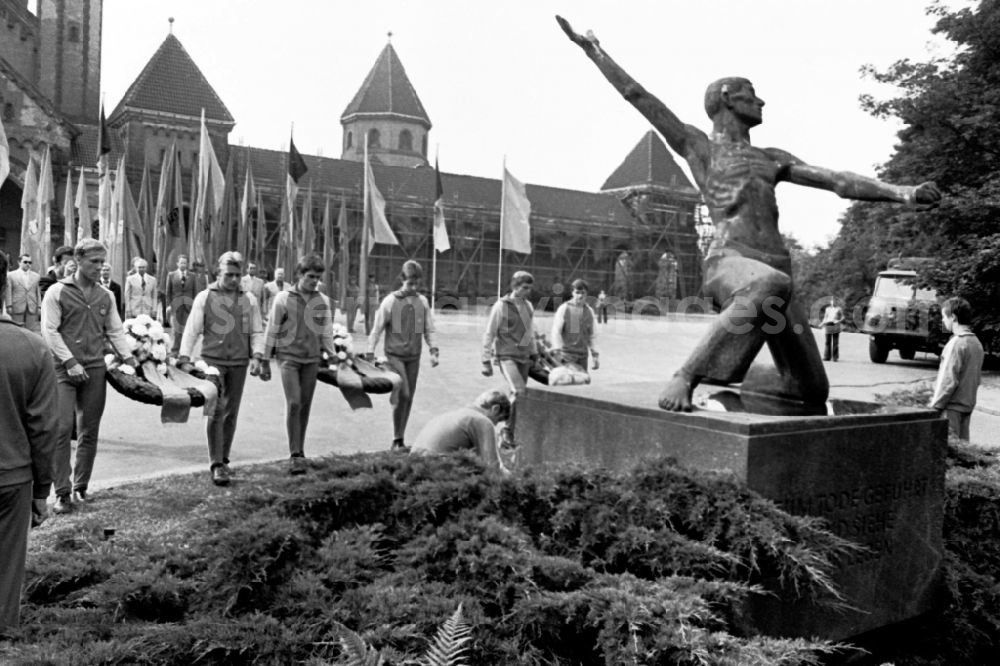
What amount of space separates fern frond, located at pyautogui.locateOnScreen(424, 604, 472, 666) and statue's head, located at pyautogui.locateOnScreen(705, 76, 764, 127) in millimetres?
3111

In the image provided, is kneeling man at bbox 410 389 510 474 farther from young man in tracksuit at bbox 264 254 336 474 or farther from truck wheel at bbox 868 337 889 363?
truck wheel at bbox 868 337 889 363

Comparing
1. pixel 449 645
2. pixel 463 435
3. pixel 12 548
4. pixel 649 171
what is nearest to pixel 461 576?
pixel 449 645

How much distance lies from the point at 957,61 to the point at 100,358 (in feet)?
70.2

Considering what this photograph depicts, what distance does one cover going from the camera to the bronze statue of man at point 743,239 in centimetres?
456

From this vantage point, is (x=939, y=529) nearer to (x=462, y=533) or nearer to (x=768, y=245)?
(x=768, y=245)

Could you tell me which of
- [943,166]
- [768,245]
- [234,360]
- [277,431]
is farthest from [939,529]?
[943,166]

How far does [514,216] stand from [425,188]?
3603cm

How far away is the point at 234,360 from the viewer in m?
7.61

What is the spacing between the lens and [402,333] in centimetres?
890

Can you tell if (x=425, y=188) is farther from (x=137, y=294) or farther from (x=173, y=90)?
(x=137, y=294)

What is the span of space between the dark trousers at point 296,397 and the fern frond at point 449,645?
512 centimetres

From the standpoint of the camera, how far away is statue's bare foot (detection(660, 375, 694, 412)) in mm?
4461

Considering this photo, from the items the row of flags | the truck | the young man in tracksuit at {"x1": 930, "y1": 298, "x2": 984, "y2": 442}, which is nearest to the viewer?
the young man in tracksuit at {"x1": 930, "y1": 298, "x2": 984, "y2": 442}

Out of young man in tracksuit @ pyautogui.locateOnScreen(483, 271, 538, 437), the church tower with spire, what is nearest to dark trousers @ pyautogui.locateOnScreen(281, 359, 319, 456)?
young man in tracksuit @ pyautogui.locateOnScreen(483, 271, 538, 437)
